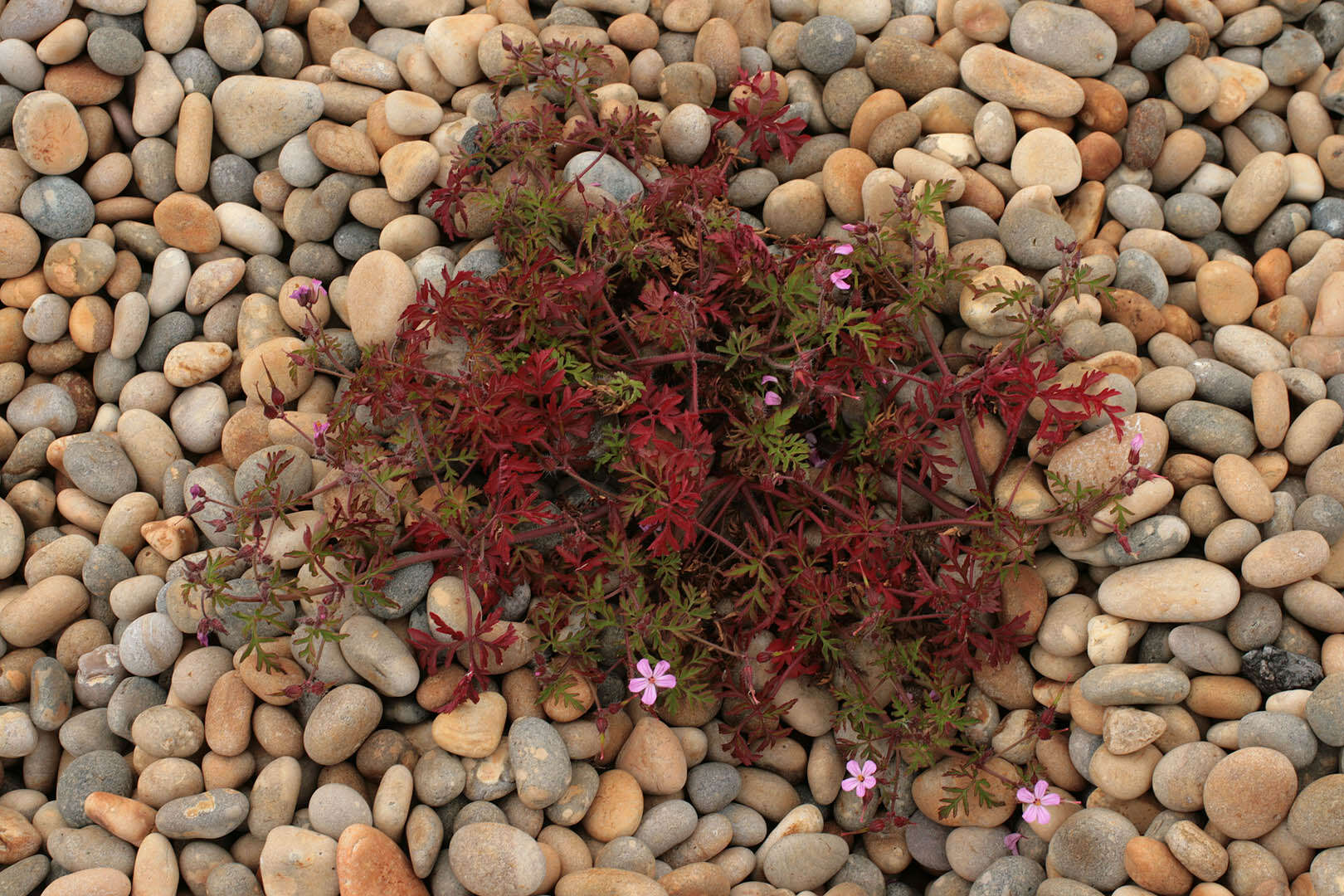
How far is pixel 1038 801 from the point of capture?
301cm

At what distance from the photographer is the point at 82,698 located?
11.1 ft

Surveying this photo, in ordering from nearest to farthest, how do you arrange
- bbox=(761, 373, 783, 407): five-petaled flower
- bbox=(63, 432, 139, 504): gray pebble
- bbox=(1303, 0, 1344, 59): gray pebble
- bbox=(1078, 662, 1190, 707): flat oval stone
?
bbox=(1078, 662, 1190, 707): flat oval stone, bbox=(761, 373, 783, 407): five-petaled flower, bbox=(63, 432, 139, 504): gray pebble, bbox=(1303, 0, 1344, 59): gray pebble

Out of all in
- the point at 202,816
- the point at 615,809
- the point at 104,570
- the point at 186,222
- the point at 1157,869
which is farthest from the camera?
the point at 186,222

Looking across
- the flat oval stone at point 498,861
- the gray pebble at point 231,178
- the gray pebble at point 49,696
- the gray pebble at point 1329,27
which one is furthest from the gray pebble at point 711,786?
the gray pebble at point 1329,27

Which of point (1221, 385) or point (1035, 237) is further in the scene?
point (1035, 237)

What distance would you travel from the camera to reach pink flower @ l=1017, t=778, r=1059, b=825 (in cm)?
296

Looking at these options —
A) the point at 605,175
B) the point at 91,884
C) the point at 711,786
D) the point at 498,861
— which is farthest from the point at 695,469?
the point at 91,884

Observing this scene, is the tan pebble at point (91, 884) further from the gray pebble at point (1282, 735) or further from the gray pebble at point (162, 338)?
the gray pebble at point (1282, 735)

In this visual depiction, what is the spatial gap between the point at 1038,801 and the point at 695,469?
4.64 feet

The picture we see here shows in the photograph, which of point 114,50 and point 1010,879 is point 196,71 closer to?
point 114,50

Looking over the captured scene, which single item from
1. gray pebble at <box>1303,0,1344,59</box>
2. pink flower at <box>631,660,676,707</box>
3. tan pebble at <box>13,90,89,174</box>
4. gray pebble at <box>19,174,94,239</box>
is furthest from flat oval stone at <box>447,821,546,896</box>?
gray pebble at <box>1303,0,1344,59</box>

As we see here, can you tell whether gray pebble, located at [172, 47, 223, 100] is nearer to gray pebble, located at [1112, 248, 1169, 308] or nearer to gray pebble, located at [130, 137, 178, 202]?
gray pebble, located at [130, 137, 178, 202]

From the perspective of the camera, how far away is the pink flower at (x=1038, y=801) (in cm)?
296

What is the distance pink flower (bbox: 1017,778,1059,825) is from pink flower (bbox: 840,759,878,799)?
16.7 inches
